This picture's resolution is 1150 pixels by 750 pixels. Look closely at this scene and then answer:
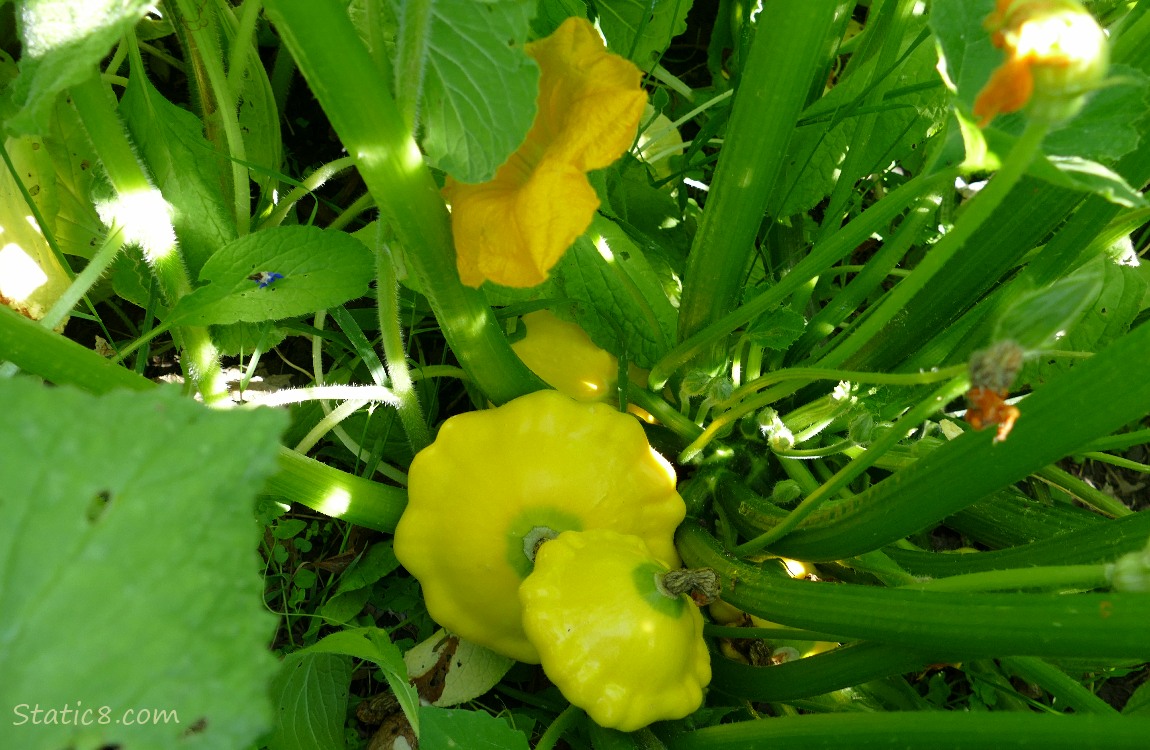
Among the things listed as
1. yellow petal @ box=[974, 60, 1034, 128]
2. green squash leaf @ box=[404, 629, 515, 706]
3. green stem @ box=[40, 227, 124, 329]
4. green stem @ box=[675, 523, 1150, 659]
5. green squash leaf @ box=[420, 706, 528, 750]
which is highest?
yellow petal @ box=[974, 60, 1034, 128]

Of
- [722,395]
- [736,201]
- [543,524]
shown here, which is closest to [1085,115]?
[736,201]

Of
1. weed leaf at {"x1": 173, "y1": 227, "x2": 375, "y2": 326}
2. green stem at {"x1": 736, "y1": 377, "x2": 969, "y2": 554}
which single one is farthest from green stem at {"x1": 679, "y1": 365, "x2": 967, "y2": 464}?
weed leaf at {"x1": 173, "y1": 227, "x2": 375, "y2": 326}

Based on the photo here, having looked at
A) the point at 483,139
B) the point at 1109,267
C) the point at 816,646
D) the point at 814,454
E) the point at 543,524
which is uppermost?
the point at 483,139

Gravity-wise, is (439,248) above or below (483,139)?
below

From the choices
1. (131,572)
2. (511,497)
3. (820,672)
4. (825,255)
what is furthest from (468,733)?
(825,255)

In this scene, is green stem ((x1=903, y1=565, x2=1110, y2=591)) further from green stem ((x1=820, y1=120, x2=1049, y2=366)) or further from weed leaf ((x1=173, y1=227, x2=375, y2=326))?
weed leaf ((x1=173, y1=227, x2=375, y2=326))

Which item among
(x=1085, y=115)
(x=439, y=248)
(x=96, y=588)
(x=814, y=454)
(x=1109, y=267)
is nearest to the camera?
(x=96, y=588)

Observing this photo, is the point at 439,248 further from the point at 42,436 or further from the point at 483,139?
the point at 42,436
